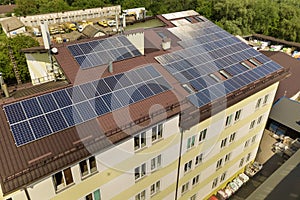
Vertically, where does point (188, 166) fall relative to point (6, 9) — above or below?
above

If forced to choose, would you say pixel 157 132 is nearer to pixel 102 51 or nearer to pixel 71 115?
pixel 71 115

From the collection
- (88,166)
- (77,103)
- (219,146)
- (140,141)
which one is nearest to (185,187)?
(219,146)

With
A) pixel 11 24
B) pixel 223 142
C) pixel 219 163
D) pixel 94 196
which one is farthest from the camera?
pixel 11 24

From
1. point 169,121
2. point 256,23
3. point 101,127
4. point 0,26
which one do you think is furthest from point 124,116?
point 0,26

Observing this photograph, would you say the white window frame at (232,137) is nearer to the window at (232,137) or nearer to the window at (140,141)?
the window at (232,137)

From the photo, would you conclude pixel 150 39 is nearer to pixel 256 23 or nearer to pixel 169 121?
pixel 169 121

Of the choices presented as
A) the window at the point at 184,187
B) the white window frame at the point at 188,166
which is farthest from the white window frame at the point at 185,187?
the white window frame at the point at 188,166

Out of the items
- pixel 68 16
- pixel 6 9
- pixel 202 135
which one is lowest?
pixel 6 9
